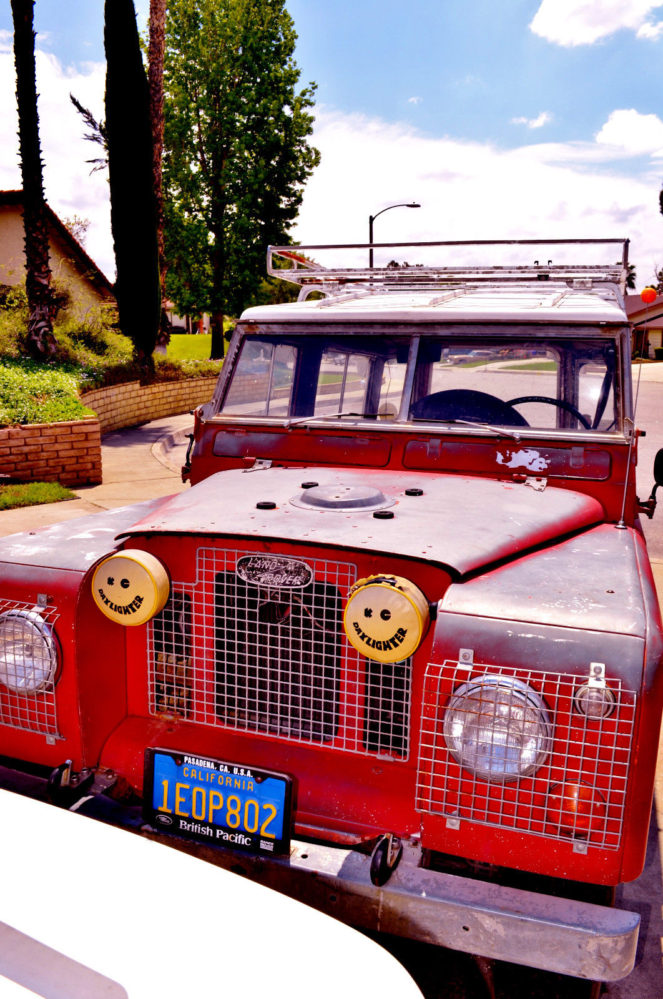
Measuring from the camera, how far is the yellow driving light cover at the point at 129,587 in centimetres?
264

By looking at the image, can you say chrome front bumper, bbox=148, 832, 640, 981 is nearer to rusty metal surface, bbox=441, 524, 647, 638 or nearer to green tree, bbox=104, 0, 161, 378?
rusty metal surface, bbox=441, 524, 647, 638

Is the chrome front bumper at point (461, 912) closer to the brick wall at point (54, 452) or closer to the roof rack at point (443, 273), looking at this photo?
the roof rack at point (443, 273)

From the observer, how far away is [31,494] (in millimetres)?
9734

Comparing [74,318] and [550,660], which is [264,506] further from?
[74,318]

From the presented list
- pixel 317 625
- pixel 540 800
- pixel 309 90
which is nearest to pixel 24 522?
pixel 317 625

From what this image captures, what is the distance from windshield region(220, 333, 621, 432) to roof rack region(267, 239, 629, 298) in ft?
A: 2.48

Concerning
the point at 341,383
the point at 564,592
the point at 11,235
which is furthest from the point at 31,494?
the point at 11,235

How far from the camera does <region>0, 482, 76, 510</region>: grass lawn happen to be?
9.43 metres

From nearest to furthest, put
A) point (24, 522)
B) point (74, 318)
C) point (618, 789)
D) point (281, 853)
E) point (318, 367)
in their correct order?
point (618, 789)
point (281, 853)
point (318, 367)
point (24, 522)
point (74, 318)

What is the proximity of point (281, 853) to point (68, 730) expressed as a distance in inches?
37.1

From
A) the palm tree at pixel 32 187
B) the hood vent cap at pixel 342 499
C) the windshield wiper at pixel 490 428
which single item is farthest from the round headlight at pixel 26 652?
the palm tree at pixel 32 187

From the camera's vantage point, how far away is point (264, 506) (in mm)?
2914

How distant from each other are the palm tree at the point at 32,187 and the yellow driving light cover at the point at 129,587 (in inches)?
534

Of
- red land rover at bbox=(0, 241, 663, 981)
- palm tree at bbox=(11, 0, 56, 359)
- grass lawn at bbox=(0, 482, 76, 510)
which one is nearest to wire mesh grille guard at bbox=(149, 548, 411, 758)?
red land rover at bbox=(0, 241, 663, 981)
